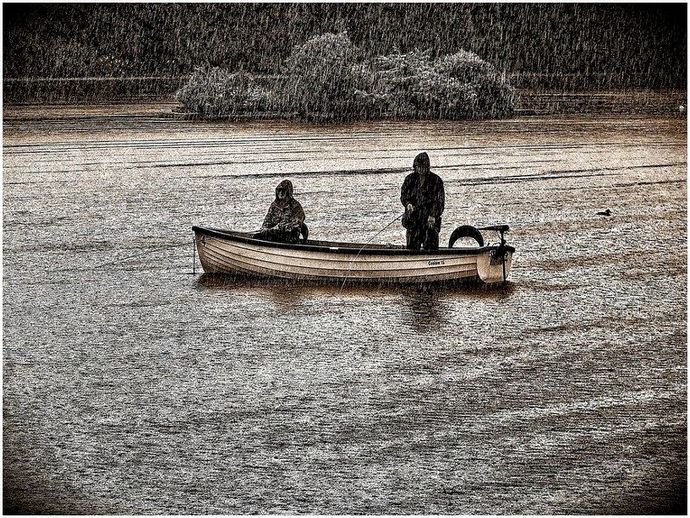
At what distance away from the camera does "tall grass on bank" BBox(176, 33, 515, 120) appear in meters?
37.3

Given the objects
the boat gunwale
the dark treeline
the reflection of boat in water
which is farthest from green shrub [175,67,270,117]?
the boat gunwale

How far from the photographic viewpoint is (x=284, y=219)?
14266mm

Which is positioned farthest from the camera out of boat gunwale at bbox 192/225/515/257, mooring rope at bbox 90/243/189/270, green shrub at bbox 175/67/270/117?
green shrub at bbox 175/67/270/117

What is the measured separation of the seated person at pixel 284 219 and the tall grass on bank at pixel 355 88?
2311 centimetres

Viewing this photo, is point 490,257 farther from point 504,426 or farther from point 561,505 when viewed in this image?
point 561,505

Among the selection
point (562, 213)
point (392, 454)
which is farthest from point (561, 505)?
point (562, 213)

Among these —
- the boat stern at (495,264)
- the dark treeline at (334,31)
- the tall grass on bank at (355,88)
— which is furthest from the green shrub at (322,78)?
the boat stern at (495,264)

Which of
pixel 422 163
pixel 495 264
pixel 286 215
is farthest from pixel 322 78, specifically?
pixel 495 264

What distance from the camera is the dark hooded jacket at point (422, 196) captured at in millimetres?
14062

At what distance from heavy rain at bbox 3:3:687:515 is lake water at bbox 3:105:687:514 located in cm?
3

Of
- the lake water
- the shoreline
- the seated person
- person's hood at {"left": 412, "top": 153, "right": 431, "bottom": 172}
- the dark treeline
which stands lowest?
the lake water

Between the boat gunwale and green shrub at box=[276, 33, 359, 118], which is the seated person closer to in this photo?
the boat gunwale

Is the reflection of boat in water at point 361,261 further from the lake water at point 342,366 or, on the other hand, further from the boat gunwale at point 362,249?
the lake water at point 342,366

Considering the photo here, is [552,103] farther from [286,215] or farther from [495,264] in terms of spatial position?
[286,215]
